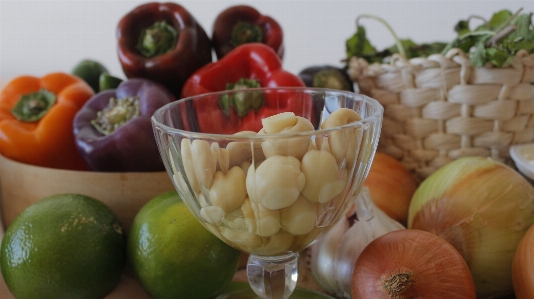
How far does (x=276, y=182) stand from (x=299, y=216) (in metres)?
0.04

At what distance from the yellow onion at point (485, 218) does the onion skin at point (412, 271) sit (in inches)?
2.6

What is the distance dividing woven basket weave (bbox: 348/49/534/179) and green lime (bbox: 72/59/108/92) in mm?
492

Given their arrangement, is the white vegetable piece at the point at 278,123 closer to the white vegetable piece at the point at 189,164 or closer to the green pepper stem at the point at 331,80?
the white vegetable piece at the point at 189,164

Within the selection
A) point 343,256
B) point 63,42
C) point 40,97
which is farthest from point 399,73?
point 63,42

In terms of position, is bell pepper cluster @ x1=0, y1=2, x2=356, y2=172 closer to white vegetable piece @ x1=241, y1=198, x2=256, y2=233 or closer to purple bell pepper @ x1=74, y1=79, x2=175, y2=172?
purple bell pepper @ x1=74, y1=79, x2=175, y2=172

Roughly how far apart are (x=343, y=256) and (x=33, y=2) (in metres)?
1.18

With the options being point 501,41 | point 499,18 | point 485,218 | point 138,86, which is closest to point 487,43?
point 501,41

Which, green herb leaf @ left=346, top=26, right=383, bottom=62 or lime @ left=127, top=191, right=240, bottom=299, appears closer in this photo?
lime @ left=127, top=191, right=240, bottom=299

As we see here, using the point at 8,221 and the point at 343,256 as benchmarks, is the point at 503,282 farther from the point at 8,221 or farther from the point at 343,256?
the point at 8,221

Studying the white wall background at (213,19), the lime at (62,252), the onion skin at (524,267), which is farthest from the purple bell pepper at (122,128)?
the white wall background at (213,19)

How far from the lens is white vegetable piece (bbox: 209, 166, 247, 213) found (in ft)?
1.31

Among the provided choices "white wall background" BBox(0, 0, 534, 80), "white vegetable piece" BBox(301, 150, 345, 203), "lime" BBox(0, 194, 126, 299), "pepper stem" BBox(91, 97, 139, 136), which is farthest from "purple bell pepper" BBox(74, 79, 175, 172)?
"white wall background" BBox(0, 0, 534, 80)

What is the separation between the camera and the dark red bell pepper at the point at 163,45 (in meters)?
0.78

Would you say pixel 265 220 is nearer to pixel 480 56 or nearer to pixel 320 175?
pixel 320 175
